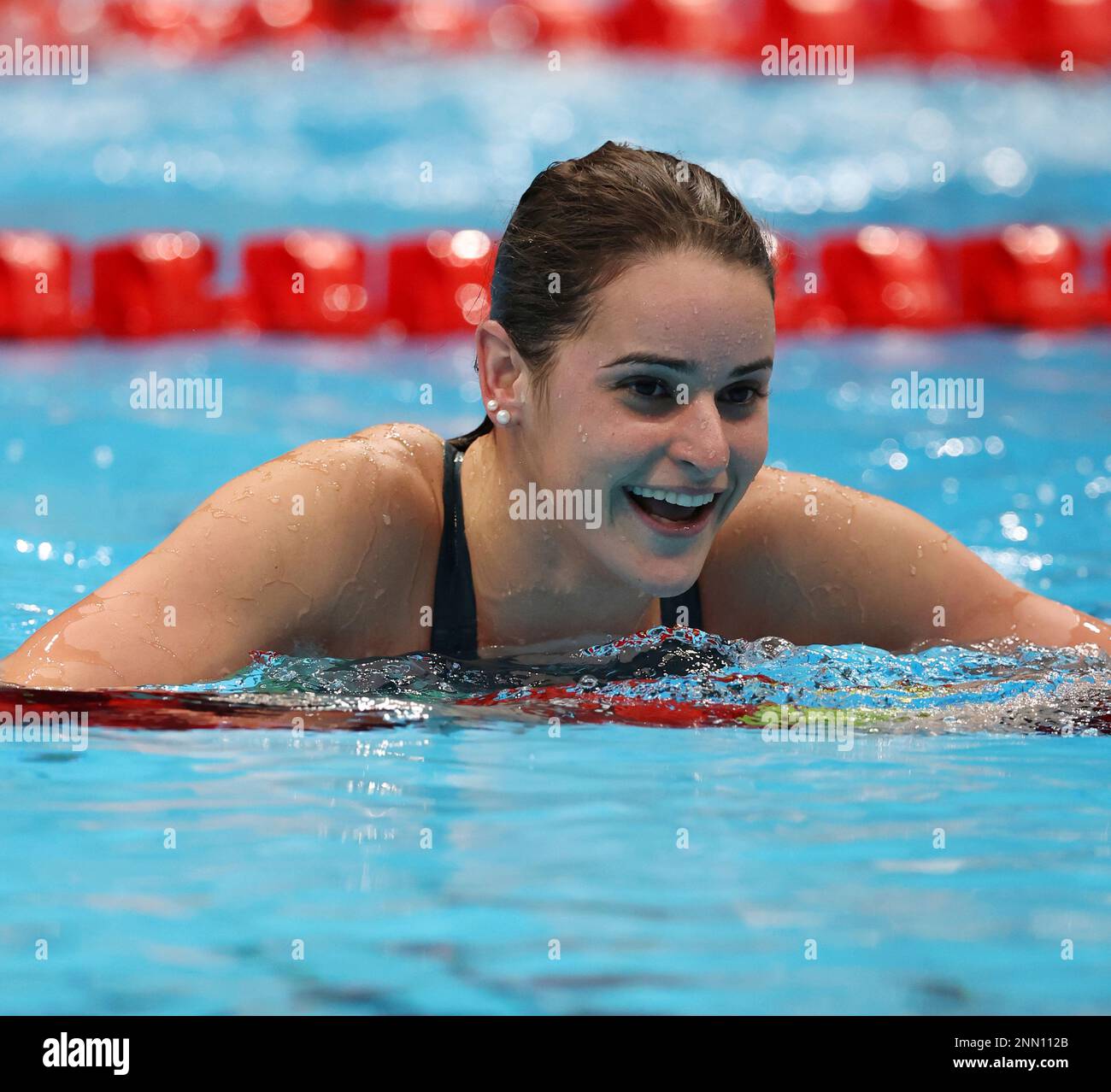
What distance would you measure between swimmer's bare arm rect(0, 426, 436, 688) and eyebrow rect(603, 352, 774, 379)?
46cm

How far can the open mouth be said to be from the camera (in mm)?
2260

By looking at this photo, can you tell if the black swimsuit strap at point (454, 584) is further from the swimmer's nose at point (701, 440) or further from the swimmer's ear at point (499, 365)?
the swimmer's nose at point (701, 440)

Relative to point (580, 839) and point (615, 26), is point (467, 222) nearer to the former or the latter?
point (615, 26)

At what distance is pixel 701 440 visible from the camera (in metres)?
2.17

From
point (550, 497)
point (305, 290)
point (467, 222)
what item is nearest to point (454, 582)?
point (550, 497)

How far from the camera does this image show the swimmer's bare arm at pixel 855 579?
271 centimetres

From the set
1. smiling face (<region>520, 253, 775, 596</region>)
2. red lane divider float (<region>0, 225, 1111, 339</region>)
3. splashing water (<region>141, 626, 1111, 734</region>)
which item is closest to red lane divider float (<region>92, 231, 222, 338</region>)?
red lane divider float (<region>0, 225, 1111, 339</region>)

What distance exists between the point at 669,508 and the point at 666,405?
0.16 m

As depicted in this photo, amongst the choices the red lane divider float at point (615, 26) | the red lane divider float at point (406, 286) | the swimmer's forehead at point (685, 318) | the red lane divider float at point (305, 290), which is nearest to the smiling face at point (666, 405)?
the swimmer's forehead at point (685, 318)

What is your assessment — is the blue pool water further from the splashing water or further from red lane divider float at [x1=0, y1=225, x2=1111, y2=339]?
red lane divider float at [x1=0, y1=225, x2=1111, y2=339]

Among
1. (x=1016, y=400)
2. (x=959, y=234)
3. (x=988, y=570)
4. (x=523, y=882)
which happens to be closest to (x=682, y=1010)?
(x=523, y=882)

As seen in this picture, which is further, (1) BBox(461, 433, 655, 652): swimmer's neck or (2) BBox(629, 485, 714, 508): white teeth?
(1) BBox(461, 433, 655, 652): swimmer's neck

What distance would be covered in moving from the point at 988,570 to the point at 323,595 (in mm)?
1214

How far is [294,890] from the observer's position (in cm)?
174
